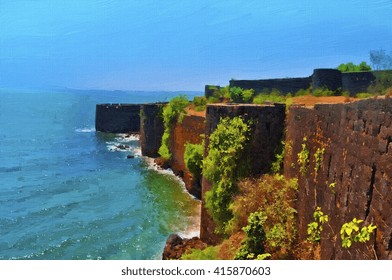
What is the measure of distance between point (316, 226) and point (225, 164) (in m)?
5.96

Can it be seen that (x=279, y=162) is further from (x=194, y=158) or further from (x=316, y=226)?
(x=194, y=158)

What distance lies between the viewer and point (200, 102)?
40344mm

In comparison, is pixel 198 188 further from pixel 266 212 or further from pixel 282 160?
pixel 266 212

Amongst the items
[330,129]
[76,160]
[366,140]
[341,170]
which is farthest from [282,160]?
[76,160]

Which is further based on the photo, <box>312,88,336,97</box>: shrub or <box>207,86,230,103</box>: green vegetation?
<box>207,86,230,103</box>: green vegetation

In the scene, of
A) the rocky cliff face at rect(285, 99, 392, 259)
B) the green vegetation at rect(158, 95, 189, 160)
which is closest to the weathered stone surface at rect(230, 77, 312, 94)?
the green vegetation at rect(158, 95, 189, 160)

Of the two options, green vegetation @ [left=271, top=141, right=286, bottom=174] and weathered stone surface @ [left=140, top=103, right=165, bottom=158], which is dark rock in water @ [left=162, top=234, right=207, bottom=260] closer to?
green vegetation @ [left=271, top=141, right=286, bottom=174]

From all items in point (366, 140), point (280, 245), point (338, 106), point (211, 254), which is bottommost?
point (211, 254)

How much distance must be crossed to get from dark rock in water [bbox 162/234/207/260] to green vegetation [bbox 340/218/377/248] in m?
10.5

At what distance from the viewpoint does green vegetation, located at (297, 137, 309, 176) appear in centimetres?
1101

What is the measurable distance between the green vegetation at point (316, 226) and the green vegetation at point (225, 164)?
5.40m

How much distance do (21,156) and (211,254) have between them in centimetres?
3914

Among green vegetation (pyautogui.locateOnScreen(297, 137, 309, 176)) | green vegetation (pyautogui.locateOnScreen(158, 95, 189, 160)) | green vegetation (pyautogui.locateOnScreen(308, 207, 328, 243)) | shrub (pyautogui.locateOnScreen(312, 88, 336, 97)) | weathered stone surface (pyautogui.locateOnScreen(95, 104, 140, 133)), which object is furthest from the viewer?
weathered stone surface (pyautogui.locateOnScreen(95, 104, 140, 133))

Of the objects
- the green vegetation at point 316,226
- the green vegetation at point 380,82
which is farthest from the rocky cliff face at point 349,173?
the green vegetation at point 380,82
